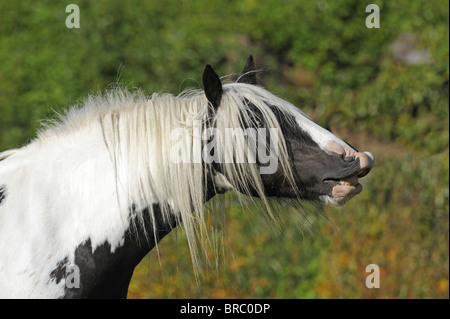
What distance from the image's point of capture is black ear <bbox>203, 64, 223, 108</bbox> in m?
2.77

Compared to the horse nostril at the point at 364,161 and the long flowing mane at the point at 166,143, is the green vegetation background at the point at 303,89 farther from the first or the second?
the horse nostril at the point at 364,161

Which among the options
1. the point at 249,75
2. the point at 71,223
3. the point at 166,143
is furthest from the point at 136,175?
the point at 249,75

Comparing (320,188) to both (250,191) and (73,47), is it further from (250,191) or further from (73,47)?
(73,47)

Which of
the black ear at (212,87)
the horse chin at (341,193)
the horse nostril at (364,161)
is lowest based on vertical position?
the horse chin at (341,193)

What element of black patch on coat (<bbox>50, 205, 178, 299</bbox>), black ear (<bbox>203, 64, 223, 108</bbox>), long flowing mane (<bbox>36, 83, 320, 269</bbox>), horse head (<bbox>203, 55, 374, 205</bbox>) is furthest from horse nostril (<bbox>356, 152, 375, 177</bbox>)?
black patch on coat (<bbox>50, 205, 178, 299</bbox>)

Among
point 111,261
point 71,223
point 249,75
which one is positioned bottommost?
point 111,261

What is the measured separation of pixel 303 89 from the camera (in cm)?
773

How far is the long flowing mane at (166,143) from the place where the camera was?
275cm

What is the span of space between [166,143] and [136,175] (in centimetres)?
19

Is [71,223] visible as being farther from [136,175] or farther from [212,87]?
[212,87]

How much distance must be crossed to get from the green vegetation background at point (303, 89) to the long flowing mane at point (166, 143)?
7.04ft

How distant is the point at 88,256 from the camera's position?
269cm

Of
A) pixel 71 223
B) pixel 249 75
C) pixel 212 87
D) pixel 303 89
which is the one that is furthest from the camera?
pixel 303 89

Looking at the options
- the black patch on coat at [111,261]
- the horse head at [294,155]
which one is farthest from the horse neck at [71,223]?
the horse head at [294,155]
